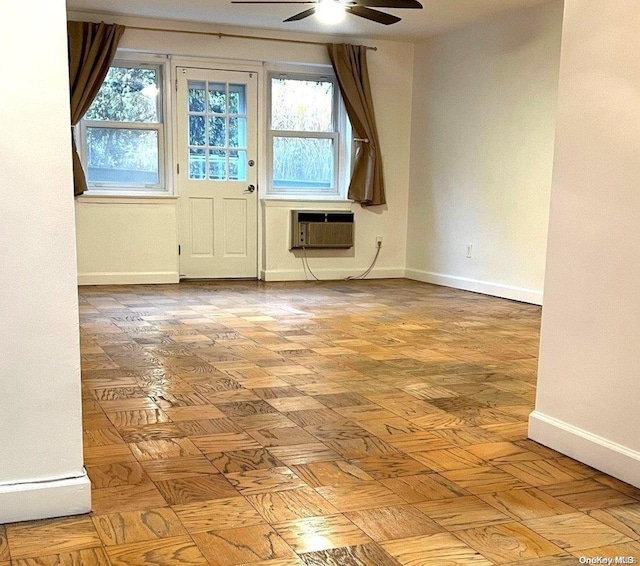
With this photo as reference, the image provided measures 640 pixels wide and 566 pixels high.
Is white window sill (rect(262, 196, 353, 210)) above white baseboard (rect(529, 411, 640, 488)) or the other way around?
above

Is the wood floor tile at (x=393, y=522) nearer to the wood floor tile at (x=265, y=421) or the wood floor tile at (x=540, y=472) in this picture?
the wood floor tile at (x=540, y=472)

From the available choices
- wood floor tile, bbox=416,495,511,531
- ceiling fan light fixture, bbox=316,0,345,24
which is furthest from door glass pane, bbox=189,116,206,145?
wood floor tile, bbox=416,495,511,531

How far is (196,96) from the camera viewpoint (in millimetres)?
6527

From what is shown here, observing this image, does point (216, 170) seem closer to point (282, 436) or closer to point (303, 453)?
point (282, 436)

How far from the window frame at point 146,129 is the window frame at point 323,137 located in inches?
37.9

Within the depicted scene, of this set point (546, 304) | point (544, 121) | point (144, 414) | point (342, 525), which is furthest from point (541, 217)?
point (342, 525)

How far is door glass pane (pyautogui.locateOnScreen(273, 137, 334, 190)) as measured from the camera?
22.8 ft

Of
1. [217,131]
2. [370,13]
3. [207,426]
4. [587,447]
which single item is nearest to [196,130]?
[217,131]

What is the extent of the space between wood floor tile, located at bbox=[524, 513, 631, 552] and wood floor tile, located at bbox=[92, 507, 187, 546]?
890 mm

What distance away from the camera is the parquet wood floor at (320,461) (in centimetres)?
168

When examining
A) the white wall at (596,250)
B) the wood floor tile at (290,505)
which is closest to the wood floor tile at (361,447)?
the wood floor tile at (290,505)

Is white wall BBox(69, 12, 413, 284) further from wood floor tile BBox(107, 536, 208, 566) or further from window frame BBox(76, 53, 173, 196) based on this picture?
wood floor tile BBox(107, 536, 208, 566)

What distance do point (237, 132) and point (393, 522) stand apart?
5368 millimetres

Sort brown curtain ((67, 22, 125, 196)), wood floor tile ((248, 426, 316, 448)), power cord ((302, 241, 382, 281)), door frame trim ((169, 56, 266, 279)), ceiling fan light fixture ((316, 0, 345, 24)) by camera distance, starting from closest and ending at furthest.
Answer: wood floor tile ((248, 426, 316, 448)) → ceiling fan light fixture ((316, 0, 345, 24)) → brown curtain ((67, 22, 125, 196)) → door frame trim ((169, 56, 266, 279)) → power cord ((302, 241, 382, 281))
